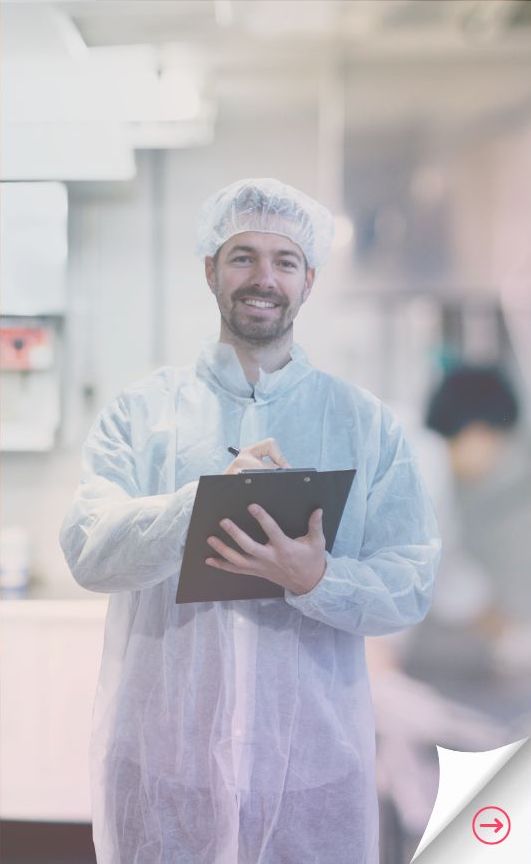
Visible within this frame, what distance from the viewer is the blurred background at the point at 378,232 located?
124 centimetres

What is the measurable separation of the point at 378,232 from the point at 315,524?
506 millimetres

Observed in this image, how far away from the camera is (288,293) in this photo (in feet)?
4.05

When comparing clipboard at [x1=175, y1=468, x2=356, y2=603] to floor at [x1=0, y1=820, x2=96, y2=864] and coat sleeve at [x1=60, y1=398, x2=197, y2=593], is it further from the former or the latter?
floor at [x1=0, y1=820, x2=96, y2=864]

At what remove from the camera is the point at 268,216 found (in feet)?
3.98

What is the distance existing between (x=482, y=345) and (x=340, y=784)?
77 centimetres

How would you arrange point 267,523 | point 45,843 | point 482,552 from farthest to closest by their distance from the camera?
point 45,843
point 482,552
point 267,523

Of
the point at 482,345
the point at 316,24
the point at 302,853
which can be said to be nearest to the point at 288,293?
the point at 482,345

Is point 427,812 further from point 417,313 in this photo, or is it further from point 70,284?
point 70,284

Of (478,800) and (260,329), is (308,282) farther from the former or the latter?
(478,800)

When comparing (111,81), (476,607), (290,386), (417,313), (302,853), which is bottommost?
(302,853)

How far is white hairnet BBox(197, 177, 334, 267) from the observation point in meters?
1.21

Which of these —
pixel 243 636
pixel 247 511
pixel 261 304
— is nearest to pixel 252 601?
pixel 243 636

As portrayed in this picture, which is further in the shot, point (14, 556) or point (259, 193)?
point (14, 556)

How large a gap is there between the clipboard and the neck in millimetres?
198
